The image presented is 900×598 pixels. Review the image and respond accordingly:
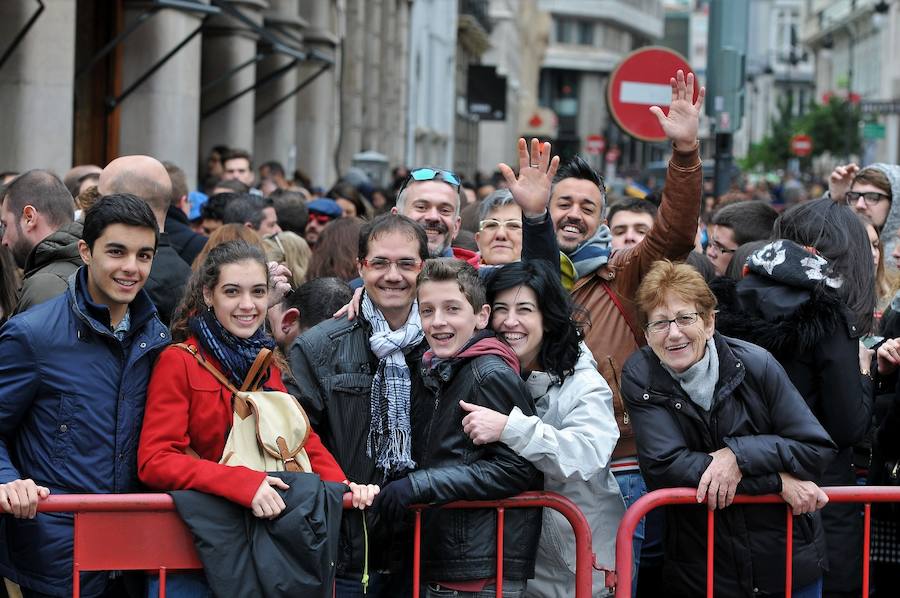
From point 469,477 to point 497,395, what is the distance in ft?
0.97

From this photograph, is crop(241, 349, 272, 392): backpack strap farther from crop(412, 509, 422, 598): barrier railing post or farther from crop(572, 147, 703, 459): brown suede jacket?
crop(572, 147, 703, 459): brown suede jacket

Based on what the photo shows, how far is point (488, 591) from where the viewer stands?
4965 millimetres

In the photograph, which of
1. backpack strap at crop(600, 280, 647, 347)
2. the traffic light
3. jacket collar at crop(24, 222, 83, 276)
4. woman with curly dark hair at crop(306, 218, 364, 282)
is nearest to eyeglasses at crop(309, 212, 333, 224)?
woman with curly dark hair at crop(306, 218, 364, 282)

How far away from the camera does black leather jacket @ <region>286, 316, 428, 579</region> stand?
512 cm

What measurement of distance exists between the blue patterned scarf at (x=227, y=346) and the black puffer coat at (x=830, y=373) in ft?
6.51

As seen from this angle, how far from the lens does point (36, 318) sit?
478 centimetres

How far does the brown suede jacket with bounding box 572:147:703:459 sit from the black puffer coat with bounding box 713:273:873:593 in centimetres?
47

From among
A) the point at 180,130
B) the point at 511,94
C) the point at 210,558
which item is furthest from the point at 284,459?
the point at 511,94

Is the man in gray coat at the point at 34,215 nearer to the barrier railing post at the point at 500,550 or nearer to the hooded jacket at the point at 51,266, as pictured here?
the hooded jacket at the point at 51,266

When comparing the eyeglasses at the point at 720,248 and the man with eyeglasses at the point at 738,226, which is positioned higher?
the man with eyeglasses at the point at 738,226

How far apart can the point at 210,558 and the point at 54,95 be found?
9375mm

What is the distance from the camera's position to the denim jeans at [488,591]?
195 inches

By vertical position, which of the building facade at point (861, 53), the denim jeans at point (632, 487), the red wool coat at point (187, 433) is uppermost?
the building facade at point (861, 53)

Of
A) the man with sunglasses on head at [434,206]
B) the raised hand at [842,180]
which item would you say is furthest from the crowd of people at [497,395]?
the raised hand at [842,180]
